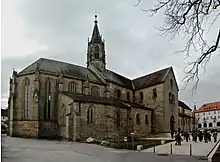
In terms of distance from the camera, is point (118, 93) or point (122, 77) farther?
point (118, 93)

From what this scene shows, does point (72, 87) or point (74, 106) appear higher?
point (72, 87)

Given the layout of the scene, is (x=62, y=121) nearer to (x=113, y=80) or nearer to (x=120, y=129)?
(x=120, y=129)

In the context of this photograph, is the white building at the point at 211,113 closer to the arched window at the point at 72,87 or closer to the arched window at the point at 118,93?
the arched window at the point at 72,87

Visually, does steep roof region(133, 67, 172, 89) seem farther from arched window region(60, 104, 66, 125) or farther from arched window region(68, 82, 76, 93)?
arched window region(60, 104, 66, 125)

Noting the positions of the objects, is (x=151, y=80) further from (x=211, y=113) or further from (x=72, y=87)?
(x=211, y=113)

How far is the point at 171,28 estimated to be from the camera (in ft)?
12.0

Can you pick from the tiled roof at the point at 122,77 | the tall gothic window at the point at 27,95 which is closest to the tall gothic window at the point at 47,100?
the tiled roof at the point at 122,77

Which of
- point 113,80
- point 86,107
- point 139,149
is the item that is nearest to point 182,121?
point 113,80

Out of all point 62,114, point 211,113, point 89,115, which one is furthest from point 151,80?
point 211,113

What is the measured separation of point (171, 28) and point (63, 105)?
9.76m

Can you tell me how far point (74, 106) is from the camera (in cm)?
1205

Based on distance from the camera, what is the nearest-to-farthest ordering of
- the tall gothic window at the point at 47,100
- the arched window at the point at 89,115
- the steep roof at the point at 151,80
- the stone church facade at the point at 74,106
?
the stone church facade at the point at 74,106 < the arched window at the point at 89,115 < the tall gothic window at the point at 47,100 < the steep roof at the point at 151,80

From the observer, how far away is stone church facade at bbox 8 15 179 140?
1220cm

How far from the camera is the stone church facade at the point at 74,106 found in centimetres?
1220
